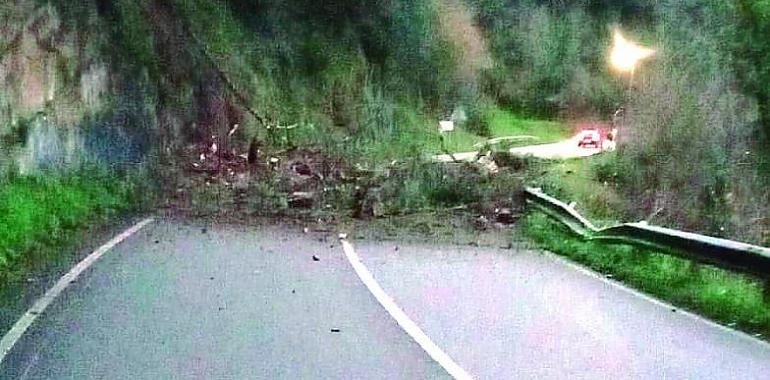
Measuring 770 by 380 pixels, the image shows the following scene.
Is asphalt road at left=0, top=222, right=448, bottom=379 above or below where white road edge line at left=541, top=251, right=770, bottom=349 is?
above

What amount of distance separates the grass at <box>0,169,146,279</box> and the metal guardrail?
287 inches

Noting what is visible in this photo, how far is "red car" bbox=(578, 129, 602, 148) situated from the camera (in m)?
31.5

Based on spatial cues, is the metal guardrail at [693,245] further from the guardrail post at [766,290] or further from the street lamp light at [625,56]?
the street lamp light at [625,56]

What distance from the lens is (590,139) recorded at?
3172cm

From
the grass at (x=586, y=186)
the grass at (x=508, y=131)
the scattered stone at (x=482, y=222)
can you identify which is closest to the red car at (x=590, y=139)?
the grass at (x=508, y=131)

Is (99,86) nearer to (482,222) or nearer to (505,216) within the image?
(482,222)

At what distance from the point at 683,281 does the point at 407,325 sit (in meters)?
4.36

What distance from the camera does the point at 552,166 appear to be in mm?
27672

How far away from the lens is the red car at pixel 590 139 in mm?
31484

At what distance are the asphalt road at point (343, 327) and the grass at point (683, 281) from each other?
0.38 metres

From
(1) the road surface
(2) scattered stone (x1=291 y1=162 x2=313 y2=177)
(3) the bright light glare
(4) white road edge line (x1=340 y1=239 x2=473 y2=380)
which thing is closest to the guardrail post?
(4) white road edge line (x1=340 y1=239 x2=473 y2=380)

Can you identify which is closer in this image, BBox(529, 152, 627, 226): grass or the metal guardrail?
the metal guardrail

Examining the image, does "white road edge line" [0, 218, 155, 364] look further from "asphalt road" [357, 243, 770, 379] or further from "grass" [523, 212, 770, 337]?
"grass" [523, 212, 770, 337]

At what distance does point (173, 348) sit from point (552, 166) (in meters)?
19.0
